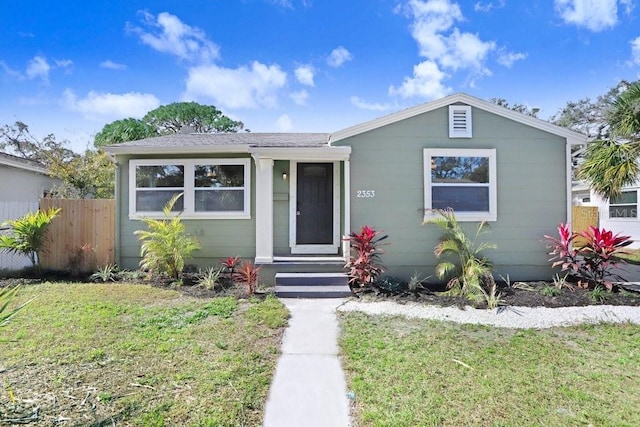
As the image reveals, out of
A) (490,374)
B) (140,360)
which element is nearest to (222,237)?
(140,360)

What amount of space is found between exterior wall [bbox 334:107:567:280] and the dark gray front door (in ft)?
3.46

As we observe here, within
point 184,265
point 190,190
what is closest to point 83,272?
point 184,265

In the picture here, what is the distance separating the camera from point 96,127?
67.8 feet

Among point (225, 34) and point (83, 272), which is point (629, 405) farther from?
point (225, 34)

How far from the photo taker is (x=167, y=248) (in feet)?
22.4

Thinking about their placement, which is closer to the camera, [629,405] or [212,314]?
[629,405]

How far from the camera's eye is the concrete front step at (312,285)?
246 inches

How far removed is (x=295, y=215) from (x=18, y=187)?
34.5 ft

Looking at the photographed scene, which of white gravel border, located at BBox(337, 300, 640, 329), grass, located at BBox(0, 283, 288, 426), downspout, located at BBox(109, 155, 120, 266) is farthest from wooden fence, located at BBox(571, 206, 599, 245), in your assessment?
downspout, located at BBox(109, 155, 120, 266)

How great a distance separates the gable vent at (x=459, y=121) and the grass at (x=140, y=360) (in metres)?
5.06

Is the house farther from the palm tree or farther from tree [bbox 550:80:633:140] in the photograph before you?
tree [bbox 550:80:633:140]

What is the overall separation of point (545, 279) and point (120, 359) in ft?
25.7

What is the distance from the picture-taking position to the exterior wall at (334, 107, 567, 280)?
23.4 feet

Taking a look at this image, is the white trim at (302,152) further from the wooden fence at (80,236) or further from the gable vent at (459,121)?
the wooden fence at (80,236)
